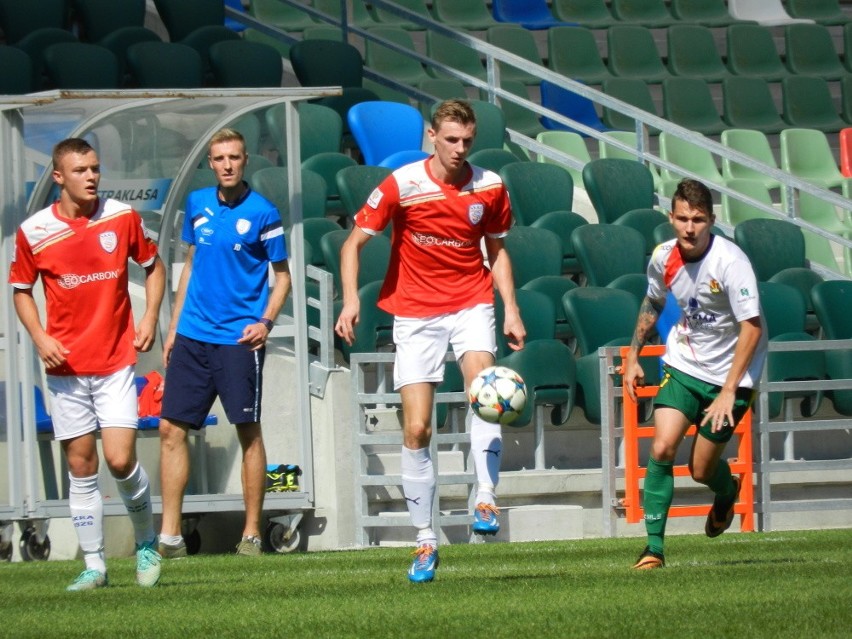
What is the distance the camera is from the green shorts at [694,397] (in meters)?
7.48

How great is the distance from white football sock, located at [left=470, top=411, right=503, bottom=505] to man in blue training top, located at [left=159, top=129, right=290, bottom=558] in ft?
7.44

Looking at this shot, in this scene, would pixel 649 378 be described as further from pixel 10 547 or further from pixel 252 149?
pixel 10 547

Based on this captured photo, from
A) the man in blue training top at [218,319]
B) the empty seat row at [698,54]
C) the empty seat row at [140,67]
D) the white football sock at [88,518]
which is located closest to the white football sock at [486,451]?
the white football sock at [88,518]

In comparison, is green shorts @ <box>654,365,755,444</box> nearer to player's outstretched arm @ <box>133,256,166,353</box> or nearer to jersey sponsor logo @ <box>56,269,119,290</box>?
player's outstretched arm @ <box>133,256,166,353</box>

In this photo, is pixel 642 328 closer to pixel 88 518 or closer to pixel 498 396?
pixel 498 396

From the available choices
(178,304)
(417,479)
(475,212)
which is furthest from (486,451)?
(178,304)

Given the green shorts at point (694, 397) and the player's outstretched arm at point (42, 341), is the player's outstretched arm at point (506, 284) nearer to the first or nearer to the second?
the green shorts at point (694, 397)

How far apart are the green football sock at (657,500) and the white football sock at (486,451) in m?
0.84

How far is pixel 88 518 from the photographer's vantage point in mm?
7113

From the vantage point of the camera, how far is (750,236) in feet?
45.3

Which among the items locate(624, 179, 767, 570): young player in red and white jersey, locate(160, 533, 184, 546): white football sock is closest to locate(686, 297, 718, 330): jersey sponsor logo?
locate(624, 179, 767, 570): young player in red and white jersey

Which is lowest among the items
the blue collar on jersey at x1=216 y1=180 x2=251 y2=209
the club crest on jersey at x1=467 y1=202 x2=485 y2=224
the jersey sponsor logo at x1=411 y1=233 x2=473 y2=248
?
the jersey sponsor logo at x1=411 y1=233 x2=473 y2=248

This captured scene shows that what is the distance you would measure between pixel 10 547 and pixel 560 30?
1072 centimetres

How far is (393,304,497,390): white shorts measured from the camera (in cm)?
716
